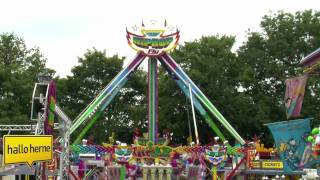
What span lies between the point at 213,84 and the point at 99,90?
10.8m

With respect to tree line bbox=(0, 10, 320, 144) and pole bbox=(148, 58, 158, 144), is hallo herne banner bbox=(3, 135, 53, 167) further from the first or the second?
tree line bbox=(0, 10, 320, 144)

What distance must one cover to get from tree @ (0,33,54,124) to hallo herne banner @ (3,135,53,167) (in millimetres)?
27460

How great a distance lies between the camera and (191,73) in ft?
166

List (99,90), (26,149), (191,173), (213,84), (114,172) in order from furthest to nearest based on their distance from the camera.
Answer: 1. (99,90)
2. (213,84)
3. (191,173)
4. (114,172)
5. (26,149)

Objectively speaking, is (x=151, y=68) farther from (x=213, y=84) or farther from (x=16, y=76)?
(x=16, y=76)

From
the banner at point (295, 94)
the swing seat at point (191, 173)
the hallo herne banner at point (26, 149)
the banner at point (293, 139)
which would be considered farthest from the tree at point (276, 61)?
the hallo herne banner at point (26, 149)

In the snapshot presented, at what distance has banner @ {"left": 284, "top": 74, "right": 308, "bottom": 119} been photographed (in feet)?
85.7

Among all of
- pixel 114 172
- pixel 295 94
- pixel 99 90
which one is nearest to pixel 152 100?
pixel 114 172

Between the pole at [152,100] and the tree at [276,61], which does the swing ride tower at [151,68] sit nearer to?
the pole at [152,100]

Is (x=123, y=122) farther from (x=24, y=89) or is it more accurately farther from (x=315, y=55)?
(x=315, y=55)

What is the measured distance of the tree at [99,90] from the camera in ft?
174

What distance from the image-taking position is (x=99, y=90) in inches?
2167

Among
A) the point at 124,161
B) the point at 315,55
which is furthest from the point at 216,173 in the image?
the point at 315,55

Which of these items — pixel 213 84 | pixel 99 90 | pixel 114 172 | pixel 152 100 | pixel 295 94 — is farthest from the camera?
pixel 99 90
